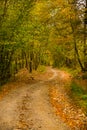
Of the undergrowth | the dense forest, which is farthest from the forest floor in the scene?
the dense forest

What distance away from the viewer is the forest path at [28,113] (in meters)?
14.0

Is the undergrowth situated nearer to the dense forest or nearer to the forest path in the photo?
the forest path

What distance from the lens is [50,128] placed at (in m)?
13.7

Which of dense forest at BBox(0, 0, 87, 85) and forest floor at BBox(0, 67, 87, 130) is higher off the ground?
dense forest at BBox(0, 0, 87, 85)

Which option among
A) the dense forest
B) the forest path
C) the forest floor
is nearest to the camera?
the forest path

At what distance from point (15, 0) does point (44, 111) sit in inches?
596

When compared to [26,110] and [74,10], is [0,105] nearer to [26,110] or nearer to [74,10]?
[26,110]

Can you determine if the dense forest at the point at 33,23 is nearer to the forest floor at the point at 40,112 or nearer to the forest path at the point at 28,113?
the forest floor at the point at 40,112

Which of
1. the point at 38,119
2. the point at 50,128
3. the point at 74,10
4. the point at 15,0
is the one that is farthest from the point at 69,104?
the point at 15,0

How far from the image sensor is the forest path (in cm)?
1402

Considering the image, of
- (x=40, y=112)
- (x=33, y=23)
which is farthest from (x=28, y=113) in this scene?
(x=33, y=23)

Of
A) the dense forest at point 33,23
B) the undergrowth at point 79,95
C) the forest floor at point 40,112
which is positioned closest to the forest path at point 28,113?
the forest floor at point 40,112

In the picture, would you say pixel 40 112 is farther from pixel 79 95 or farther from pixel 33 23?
pixel 33 23

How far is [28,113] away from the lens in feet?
54.4
